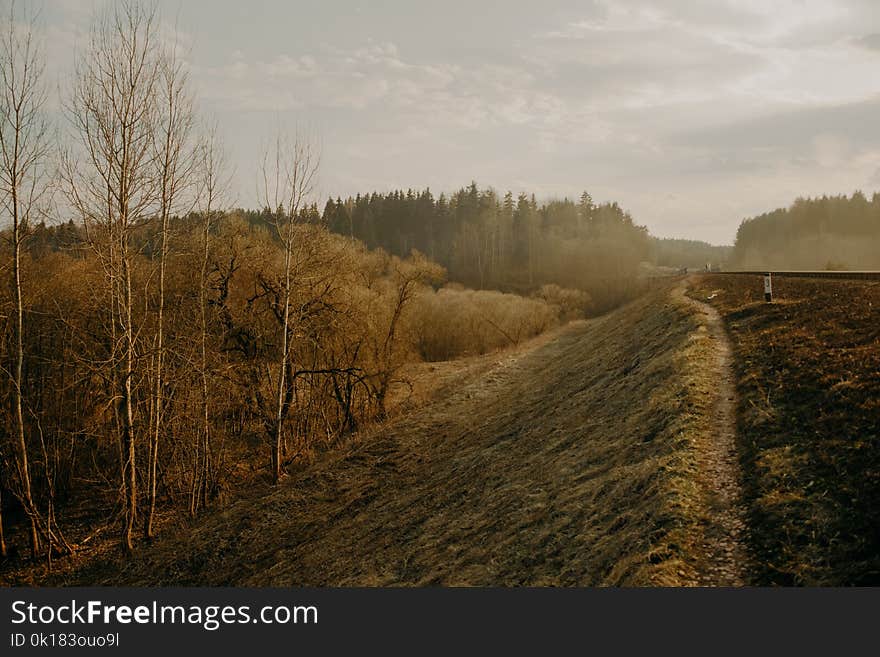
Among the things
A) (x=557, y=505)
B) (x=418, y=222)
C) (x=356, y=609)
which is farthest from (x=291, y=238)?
(x=418, y=222)

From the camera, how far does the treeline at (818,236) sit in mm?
87500

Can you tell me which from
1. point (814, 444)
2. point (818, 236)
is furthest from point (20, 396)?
point (818, 236)

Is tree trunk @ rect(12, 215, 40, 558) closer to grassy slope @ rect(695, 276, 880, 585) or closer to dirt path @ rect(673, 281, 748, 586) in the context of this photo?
dirt path @ rect(673, 281, 748, 586)

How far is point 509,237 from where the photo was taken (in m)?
97.0

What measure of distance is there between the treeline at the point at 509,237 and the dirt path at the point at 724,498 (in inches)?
2551

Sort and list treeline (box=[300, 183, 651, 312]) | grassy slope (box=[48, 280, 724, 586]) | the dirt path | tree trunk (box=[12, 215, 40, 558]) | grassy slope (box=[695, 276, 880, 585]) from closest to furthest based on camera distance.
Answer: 1. grassy slope (box=[695, 276, 880, 585])
2. the dirt path
3. grassy slope (box=[48, 280, 724, 586])
4. tree trunk (box=[12, 215, 40, 558])
5. treeline (box=[300, 183, 651, 312])

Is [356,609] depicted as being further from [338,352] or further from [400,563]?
[338,352]

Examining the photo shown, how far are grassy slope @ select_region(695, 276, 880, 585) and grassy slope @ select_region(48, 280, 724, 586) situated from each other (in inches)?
37.3

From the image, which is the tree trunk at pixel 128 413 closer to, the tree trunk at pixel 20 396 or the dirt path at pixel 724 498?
the tree trunk at pixel 20 396

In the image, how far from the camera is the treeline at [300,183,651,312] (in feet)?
279

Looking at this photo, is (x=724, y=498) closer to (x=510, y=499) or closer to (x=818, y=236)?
(x=510, y=499)

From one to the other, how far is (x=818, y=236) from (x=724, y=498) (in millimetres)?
109352

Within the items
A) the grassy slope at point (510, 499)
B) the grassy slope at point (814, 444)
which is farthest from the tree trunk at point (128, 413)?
the grassy slope at point (814, 444)

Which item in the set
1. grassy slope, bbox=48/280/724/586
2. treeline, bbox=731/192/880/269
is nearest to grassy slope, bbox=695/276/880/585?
grassy slope, bbox=48/280/724/586
